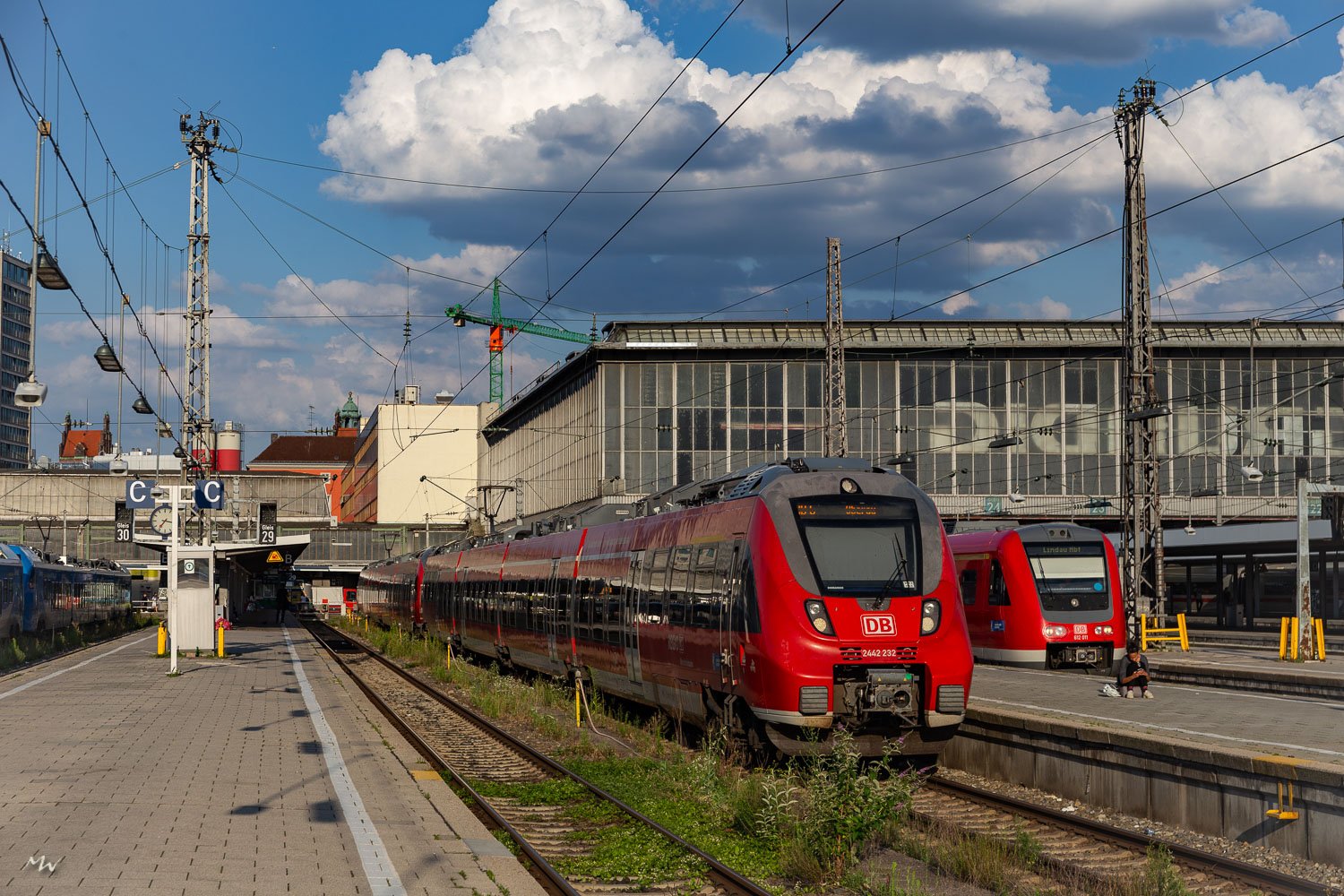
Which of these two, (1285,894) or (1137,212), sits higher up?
(1137,212)

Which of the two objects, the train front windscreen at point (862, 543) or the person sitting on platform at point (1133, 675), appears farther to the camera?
the person sitting on platform at point (1133, 675)

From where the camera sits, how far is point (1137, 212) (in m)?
32.1

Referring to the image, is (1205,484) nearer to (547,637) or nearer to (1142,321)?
(1142,321)

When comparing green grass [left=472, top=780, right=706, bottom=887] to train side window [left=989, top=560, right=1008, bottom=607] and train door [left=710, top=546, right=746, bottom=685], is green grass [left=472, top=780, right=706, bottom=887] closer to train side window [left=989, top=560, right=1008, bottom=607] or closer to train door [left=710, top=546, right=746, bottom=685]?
train door [left=710, top=546, right=746, bottom=685]

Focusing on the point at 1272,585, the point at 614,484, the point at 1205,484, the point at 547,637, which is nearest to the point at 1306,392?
the point at 1205,484

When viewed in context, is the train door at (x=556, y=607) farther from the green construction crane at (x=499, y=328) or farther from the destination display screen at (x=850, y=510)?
the green construction crane at (x=499, y=328)

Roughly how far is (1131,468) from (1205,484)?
4269 centimetres

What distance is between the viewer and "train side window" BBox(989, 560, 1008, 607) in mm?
27750

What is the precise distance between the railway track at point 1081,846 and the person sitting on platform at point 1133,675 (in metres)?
5.99

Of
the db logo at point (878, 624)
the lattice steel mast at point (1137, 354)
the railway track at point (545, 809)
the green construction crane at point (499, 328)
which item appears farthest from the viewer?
the green construction crane at point (499, 328)

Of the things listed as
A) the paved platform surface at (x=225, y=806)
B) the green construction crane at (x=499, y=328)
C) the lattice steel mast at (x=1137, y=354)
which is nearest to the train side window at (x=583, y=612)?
the paved platform surface at (x=225, y=806)

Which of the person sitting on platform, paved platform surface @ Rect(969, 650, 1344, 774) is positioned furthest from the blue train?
the person sitting on platform

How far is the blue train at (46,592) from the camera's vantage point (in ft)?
133

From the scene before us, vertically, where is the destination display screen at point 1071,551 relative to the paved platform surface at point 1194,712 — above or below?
above
